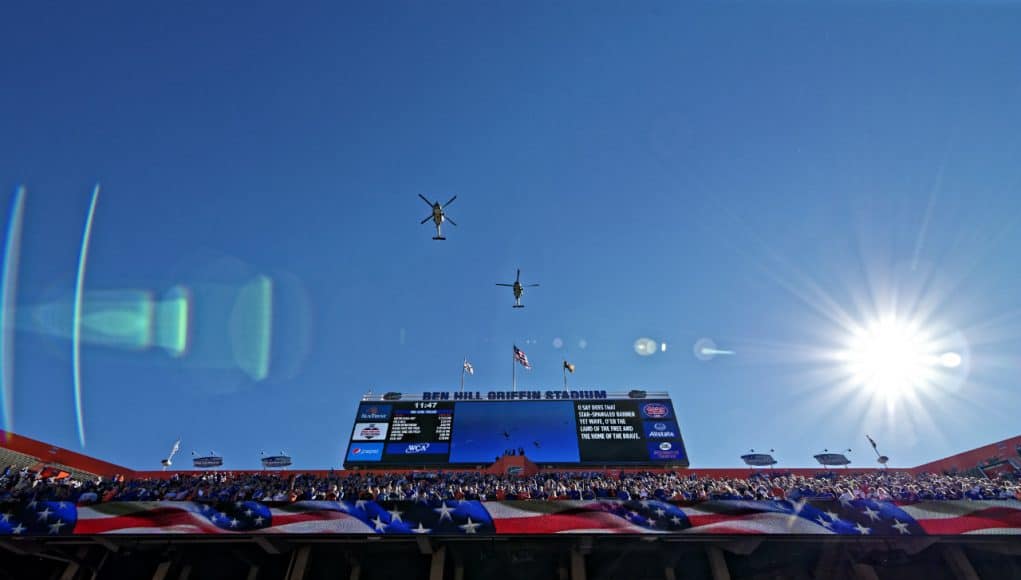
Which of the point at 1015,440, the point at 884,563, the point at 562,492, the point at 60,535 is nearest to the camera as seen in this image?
the point at 60,535

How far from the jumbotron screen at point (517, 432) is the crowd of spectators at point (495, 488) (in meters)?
1.90

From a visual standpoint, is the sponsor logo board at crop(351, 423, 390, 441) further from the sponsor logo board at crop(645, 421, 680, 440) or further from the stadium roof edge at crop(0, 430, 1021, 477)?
the sponsor logo board at crop(645, 421, 680, 440)

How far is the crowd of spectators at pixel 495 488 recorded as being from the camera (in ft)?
71.3

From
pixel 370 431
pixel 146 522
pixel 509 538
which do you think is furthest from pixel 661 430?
pixel 146 522

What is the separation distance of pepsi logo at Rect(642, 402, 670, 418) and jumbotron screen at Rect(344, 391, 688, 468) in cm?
5

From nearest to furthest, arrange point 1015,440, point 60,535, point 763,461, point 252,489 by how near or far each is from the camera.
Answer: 1. point 60,535
2. point 252,489
3. point 1015,440
4. point 763,461

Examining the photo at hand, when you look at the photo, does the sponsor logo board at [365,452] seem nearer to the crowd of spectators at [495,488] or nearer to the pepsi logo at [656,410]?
the crowd of spectators at [495,488]

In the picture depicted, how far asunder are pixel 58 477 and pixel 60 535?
1609 cm

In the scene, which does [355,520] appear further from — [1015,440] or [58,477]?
[1015,440]

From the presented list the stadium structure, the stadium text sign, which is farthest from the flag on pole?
the stadium structure

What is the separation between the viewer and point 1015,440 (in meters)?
30.2

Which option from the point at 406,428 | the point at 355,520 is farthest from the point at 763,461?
the point at 355,520

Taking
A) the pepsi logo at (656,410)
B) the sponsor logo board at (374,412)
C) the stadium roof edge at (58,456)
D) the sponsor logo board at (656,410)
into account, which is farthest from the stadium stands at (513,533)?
the sponsor logo board at (374,412)

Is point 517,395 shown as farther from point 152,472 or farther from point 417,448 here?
point 152,472
